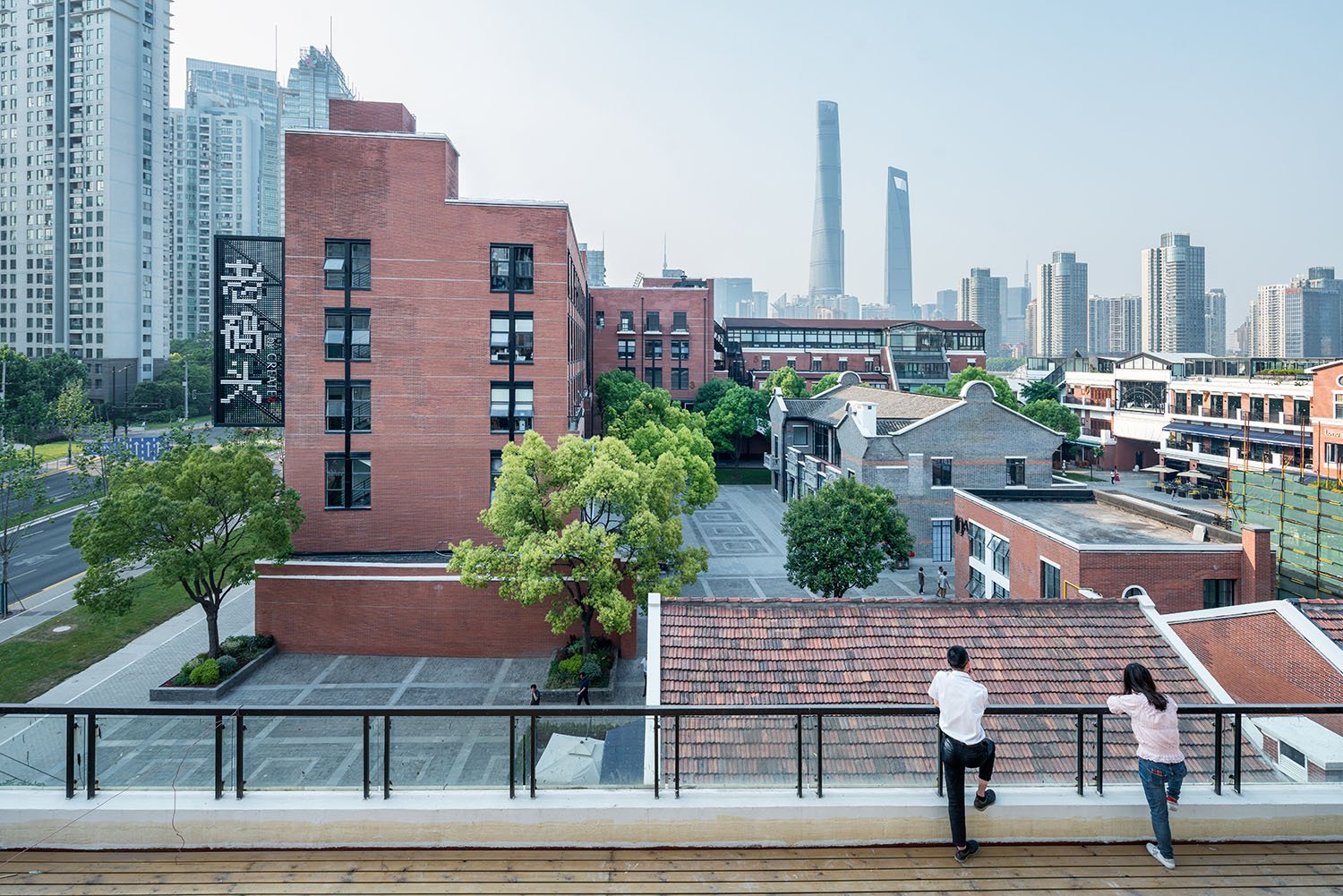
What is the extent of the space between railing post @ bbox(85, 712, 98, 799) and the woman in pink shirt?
24.8 ft

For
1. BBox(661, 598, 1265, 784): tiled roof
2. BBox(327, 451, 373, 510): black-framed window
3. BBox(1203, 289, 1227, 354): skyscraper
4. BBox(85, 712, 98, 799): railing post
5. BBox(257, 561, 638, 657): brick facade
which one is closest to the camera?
BBox(85, 712, 98, 799): railing post

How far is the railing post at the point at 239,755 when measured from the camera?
6.16 meters

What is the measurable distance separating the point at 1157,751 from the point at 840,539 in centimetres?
2178

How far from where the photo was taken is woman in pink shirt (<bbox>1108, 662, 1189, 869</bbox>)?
5832mm

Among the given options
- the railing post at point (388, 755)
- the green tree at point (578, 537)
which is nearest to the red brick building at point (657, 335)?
the green tree at point (578, 537)

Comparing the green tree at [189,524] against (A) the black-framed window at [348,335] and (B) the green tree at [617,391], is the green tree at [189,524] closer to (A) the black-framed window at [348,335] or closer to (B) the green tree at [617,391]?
(A) the black-framed window at [348,335]

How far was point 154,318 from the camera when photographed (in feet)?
295

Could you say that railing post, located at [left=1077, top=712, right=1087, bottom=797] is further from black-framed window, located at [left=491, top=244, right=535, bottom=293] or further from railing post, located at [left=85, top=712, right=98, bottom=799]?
black-framed window, located at [left=491, top=244, right=535, bottom=293]

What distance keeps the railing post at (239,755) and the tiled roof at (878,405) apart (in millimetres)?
36204

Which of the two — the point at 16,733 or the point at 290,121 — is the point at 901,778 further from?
the point at 290,121

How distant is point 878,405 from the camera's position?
47.4 m

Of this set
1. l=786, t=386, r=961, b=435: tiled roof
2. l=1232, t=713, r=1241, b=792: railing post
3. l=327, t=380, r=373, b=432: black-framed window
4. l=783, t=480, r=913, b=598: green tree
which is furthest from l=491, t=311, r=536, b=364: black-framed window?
l=1232, t=713, r=1241, b=792: railing post

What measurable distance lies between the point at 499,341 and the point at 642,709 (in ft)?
87.3

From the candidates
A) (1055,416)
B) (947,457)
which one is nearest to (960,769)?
(947,457)
